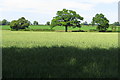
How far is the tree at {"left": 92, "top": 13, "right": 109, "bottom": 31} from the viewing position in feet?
353

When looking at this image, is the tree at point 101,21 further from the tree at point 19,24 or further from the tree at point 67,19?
the tree at point 19,24

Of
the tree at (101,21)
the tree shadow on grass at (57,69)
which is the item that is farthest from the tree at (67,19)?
the tree shadow on grass at (57,69)

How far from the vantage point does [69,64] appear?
25.2 ft

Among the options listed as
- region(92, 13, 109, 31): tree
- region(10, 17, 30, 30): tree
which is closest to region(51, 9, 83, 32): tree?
region(92, 13, 109, 31): tree

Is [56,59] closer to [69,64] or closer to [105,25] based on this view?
[69,64]

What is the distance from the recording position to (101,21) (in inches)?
4368

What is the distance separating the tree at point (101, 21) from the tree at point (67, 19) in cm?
2061

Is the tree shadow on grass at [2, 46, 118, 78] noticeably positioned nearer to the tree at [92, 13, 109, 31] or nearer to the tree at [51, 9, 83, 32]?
the tree at [51, 9, 83, 32]

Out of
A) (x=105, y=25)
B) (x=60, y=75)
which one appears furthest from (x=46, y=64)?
(x=105, y=25)

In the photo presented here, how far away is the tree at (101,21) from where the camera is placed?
107625mm

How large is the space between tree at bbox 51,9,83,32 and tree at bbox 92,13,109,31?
20.6 meters

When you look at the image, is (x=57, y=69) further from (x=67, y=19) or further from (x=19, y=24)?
(x=19, y=24)

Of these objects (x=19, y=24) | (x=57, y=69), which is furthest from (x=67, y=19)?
(x=57, y=69)

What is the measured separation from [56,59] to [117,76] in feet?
10.6
